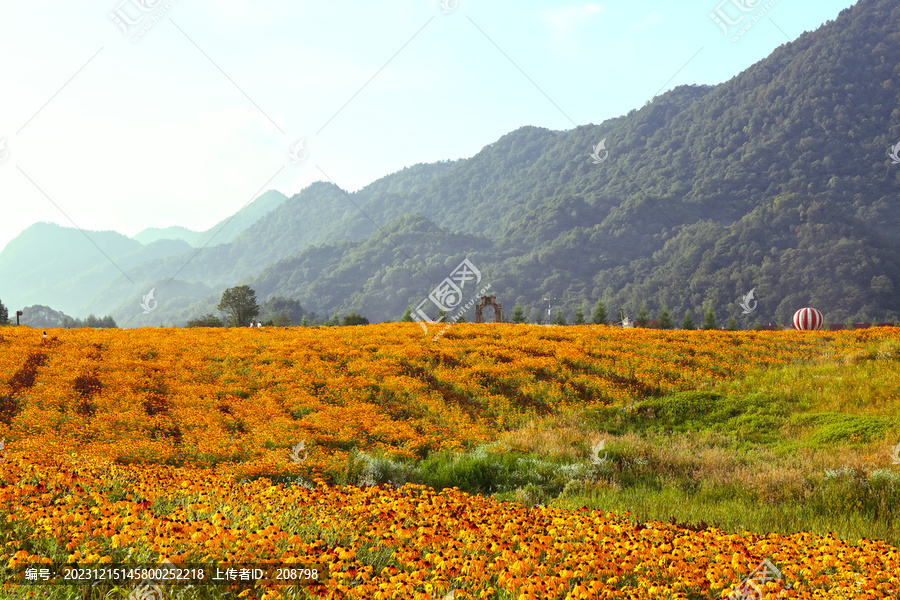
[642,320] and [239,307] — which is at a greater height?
[239,307]

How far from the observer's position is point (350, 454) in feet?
42.9

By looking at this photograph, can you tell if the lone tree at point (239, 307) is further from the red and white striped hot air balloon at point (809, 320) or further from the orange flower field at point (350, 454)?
the red and white striped hot air balloon at point (809, 320)

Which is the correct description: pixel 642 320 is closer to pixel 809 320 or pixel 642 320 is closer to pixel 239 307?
pixel 809 320

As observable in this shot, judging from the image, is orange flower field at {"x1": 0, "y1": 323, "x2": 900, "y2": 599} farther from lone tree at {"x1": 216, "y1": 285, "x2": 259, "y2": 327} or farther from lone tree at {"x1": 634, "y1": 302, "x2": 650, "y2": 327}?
lone tree at {"x1": 634, "y1": 302, "x2": 650, "y2": 327}

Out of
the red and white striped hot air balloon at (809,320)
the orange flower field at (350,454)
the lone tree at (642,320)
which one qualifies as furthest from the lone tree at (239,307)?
the red and white striped hot air balloon at (809,320)

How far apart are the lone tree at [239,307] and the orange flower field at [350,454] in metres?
15.8

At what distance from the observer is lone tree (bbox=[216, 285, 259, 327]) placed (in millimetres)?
41688

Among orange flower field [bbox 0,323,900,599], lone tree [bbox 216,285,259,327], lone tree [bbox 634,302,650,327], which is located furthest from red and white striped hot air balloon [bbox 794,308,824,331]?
lone tree [bbox 216,285,259,327]

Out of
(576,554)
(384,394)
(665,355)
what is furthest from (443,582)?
(665,355)

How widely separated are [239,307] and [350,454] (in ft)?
105

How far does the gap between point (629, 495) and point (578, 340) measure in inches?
562

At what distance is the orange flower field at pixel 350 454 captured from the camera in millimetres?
5543

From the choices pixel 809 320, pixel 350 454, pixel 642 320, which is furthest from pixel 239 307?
pixel 642 320

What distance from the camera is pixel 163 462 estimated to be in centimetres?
1204
